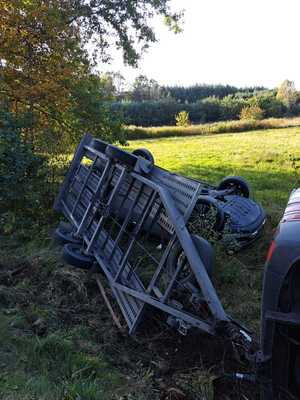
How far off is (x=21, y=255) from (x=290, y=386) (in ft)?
16.1

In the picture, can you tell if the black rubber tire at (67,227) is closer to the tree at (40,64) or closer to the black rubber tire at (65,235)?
the black rubber tire at (65,235)

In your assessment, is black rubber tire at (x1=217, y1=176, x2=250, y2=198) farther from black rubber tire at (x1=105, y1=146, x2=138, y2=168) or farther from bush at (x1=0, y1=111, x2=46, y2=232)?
bush at (x1=0, y1=111, x2=46, y2=232)

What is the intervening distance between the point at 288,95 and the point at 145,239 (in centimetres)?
6925

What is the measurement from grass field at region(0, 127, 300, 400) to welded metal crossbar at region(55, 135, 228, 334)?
30cm

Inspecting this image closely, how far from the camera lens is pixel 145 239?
18.8ft

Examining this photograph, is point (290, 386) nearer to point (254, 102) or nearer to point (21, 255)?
point (21, 255)

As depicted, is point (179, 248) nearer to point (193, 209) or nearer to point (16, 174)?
point (193, 209)

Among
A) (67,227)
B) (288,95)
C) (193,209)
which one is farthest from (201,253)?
(288,95)

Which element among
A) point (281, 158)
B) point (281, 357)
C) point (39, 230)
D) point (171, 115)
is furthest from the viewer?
point (171, 115)

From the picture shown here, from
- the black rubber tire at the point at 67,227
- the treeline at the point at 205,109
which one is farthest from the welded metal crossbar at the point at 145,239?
the treeline at the point at 205,109

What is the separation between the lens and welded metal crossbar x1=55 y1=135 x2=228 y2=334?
4.09m

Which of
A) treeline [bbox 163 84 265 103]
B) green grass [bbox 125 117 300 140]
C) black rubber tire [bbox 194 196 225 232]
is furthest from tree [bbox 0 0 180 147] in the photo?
treeline [bbox 163 84 265 103]

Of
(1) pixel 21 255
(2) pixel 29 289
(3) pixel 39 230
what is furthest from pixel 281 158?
(2) pixel 29 289

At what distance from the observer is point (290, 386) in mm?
2793
